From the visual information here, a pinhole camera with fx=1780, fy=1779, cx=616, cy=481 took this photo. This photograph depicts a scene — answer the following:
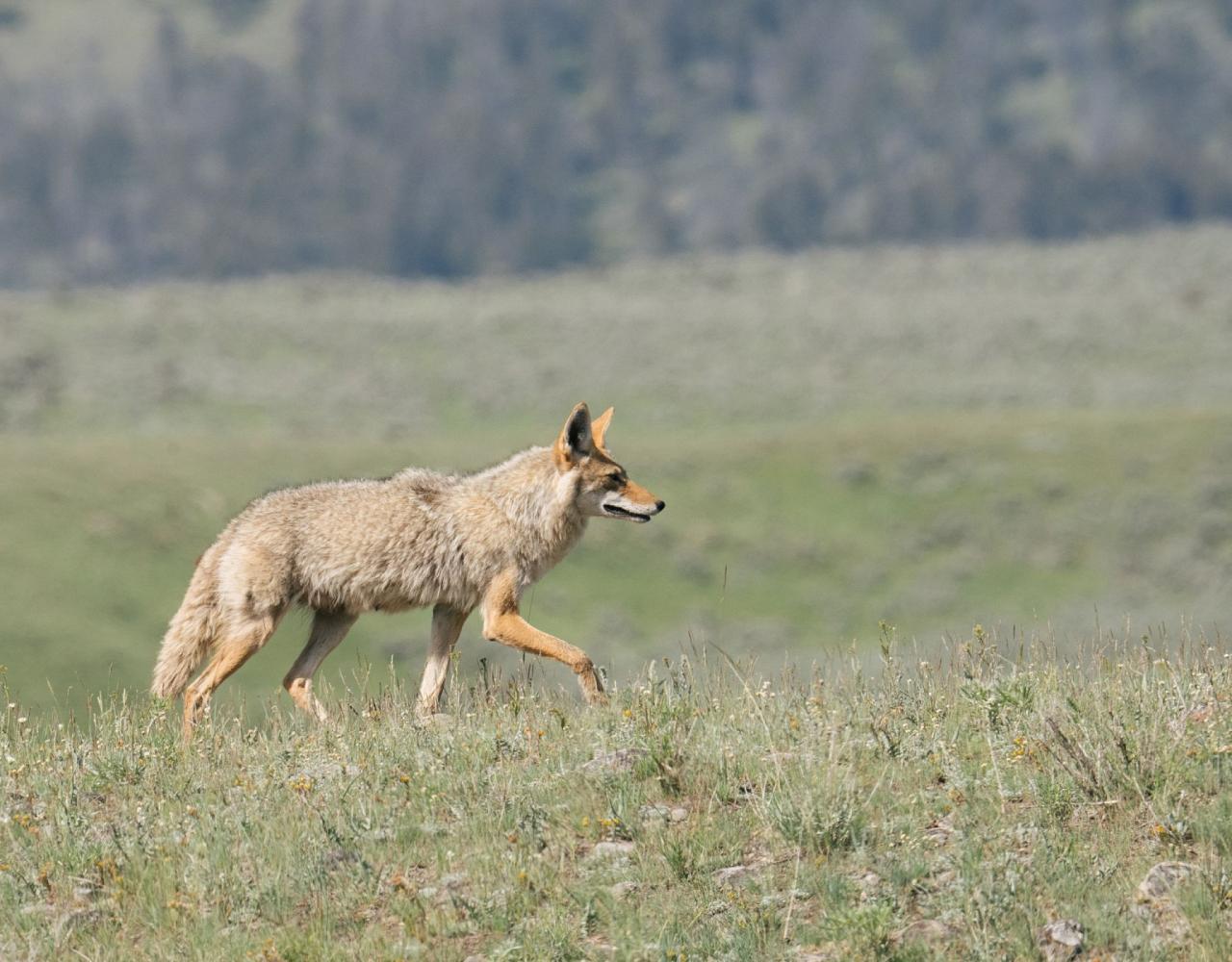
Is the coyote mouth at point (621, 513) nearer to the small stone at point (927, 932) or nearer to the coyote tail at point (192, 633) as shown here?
the coyote tail at point (192, 633)

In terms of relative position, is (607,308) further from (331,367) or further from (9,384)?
(9,384)

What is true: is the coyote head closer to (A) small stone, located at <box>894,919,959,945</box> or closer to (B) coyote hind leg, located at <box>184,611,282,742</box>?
(B) coyote hind leg, located at <box>184,611,282,742</box>

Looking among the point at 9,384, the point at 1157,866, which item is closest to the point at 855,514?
the point at 9,384

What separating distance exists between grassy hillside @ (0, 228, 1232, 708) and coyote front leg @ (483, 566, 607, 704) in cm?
93

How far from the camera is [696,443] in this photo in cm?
5181

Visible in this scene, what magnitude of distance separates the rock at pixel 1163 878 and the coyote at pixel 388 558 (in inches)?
172

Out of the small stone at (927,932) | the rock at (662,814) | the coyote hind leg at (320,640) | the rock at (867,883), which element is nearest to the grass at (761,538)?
the coyote hind leg at (320,640)

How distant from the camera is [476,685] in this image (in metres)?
9.12

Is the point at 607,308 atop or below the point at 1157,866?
below

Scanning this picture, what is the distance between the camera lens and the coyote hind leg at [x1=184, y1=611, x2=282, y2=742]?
10.2m

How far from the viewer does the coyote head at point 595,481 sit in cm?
1127

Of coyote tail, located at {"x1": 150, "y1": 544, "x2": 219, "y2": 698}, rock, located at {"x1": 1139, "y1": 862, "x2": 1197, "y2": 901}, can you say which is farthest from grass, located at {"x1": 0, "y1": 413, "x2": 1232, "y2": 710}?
rock, located at {"x1": 1139, "y1": 862, "x2": 1197, "y2": 901}

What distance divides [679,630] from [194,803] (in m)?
31.2

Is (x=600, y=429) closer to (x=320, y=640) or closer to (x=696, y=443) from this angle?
(x=320, y=640)
